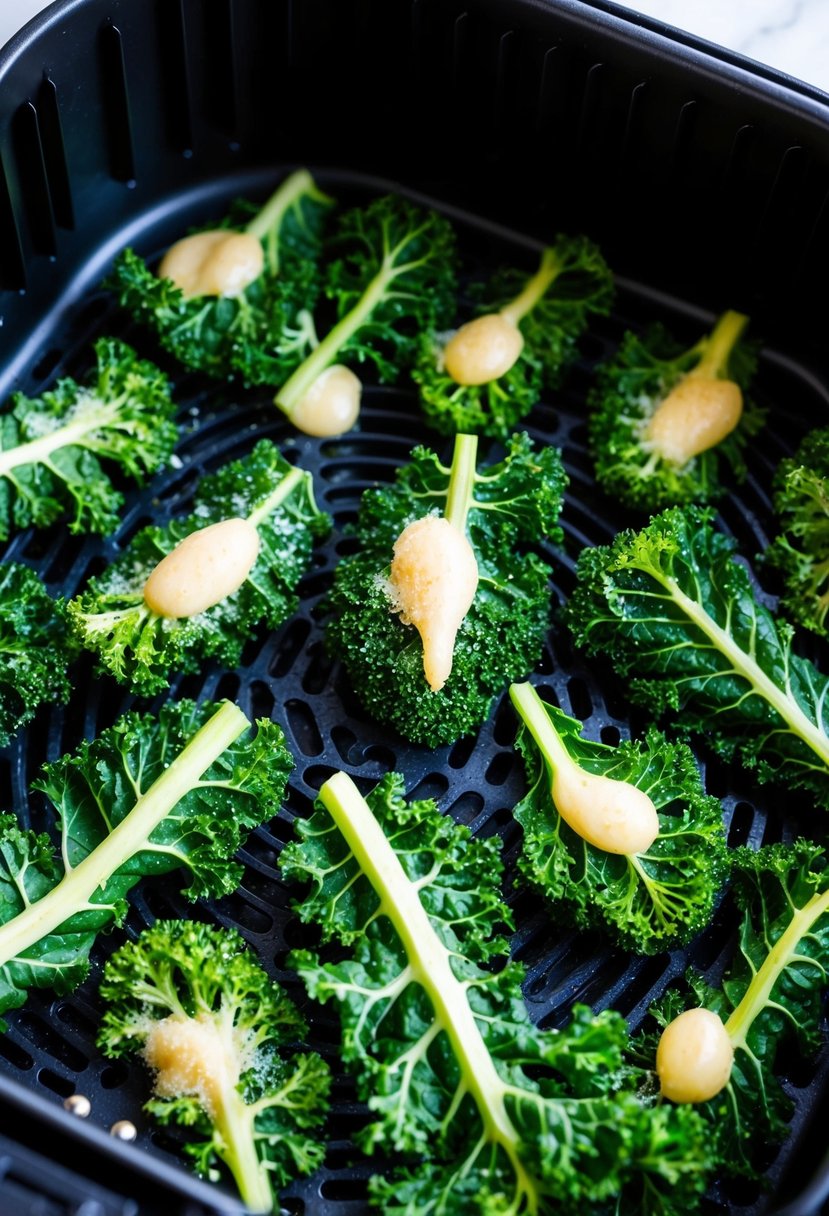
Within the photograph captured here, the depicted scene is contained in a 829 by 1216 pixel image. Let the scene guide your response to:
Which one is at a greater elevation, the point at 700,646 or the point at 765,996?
the point at 700,646

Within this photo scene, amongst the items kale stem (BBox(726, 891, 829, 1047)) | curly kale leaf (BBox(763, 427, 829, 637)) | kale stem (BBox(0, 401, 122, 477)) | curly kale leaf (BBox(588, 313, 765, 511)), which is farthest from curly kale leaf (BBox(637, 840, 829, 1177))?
kale stem (BBox(0, 401, 122, 477))

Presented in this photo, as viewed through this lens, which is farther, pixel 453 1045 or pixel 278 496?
pixel 278 496

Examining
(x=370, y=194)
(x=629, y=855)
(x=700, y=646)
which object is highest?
(x=370, y=194)

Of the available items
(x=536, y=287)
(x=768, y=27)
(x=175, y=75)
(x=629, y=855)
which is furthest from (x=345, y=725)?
(x=768, y=27)

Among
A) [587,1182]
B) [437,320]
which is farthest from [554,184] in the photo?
[587,1182]

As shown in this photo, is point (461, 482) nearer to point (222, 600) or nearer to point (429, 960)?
point (222, 600)

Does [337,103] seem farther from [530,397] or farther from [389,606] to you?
[389,606]
